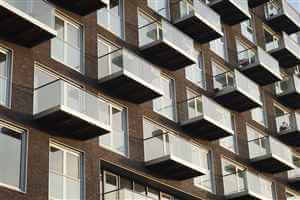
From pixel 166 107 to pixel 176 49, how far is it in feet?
8.29

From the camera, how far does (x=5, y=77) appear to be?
77.6 feet

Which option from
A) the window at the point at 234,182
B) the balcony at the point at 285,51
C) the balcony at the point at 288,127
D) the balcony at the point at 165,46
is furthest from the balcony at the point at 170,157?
the balcony at the point at 285,51

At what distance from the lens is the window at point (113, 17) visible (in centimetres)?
2967

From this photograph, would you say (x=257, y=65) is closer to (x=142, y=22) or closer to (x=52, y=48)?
(x=142, y=22)

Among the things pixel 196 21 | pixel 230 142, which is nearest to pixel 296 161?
pixel 230 142

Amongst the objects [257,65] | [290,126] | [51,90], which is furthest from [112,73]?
[290,126]

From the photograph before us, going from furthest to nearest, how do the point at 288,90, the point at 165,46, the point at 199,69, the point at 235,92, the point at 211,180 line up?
the point at 288,90 → the point at 199,69 → the point at 235,92 → the point at 211,180 → the point at 165,46

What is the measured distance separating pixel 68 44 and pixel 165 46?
209 inches

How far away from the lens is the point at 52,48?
2627cm

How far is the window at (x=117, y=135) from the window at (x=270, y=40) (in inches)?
647

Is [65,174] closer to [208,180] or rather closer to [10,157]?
[10,157]

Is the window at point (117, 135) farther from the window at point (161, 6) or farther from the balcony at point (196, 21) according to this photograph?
the balcony at point (196, 21)

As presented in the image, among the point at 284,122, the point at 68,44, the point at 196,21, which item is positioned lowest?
the point at 68,44

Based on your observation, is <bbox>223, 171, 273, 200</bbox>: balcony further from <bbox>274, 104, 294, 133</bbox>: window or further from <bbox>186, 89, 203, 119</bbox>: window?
<bbox>274, 104, 294, 133</bbox>: window
